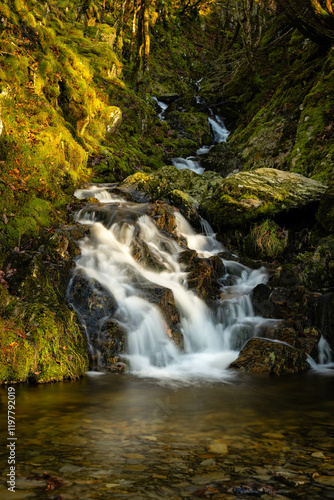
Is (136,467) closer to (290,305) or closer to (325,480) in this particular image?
(325,480)

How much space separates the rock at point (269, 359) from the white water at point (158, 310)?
38cm

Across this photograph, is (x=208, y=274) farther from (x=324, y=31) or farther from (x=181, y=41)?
(x=181, y=41)

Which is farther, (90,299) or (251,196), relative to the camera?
(251,196)

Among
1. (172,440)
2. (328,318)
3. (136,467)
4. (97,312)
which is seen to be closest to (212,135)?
(328,318)

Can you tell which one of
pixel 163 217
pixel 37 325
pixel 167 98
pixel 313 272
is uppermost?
pixel 167 98

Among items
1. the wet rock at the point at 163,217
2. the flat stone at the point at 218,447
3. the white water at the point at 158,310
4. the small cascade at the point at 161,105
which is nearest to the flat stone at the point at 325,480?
the flat stone at the point at 218,447

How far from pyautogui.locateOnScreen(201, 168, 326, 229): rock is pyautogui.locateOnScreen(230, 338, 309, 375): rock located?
16.3 ft

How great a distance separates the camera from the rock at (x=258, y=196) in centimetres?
1104

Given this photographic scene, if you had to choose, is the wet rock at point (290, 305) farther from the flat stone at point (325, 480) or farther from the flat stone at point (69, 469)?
the flat stone at point (69, 469)

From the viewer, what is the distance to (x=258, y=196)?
37.0 ft

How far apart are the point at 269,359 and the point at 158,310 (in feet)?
7.06

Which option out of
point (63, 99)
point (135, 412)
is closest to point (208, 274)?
point (135, 412)

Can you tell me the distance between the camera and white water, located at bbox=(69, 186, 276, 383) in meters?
6.83

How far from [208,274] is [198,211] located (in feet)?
13.5
